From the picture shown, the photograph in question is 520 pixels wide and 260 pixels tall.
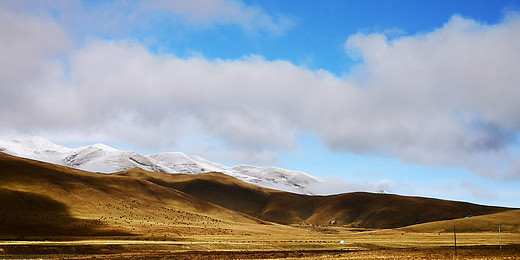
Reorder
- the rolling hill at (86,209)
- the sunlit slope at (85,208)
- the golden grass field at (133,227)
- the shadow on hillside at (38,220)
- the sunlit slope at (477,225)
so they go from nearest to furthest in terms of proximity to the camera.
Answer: the golden grass field at (133,227) → the shadow on hillside at (38,220) → the rolling hill at (86,209) → the sunlit slope at (85,208) → the sunlit slope at (477,225)

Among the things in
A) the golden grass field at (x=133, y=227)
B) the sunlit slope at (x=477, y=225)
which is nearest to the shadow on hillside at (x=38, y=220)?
the golden grass field at (x=133, y=227)

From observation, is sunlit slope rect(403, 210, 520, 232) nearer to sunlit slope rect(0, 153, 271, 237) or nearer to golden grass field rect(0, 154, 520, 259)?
golden grass field rect(0, 154, 520, 259)

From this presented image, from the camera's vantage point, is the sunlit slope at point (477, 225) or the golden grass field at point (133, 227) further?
the sunlit slope at point (477, 225)

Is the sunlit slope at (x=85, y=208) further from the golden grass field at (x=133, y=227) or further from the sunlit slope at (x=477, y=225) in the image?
the sunlit slope at (x=477, y=225)

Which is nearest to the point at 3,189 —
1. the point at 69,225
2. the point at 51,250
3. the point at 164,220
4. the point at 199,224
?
the point at 69,225

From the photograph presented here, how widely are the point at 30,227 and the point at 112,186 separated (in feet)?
236

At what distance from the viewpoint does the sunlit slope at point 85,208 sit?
116750 mm

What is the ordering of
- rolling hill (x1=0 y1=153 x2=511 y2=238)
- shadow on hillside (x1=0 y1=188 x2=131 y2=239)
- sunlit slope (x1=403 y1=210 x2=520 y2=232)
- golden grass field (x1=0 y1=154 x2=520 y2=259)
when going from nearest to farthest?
golden grass field (x1=0 y1=154 x2=520 y2=259) → shadow on hillside (x1=0 y1=188 x2=131 y2=239) → rolling hill (x1=0 y1=153 x2=511 y2=238) → sunlit slope (x1=403 y1=210 x2=520 y2=232)

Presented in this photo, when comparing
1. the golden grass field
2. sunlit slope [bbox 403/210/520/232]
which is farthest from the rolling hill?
sunlit slope [bbox 403/210/520/232]

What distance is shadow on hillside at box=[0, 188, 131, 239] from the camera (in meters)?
109

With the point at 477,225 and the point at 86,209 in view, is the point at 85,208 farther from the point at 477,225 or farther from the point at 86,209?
the point at 477,225

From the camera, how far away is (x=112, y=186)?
18475cm

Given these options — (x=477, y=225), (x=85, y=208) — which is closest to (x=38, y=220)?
(x=85, y=208)

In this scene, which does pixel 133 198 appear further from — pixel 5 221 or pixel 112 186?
pixel 5 221
